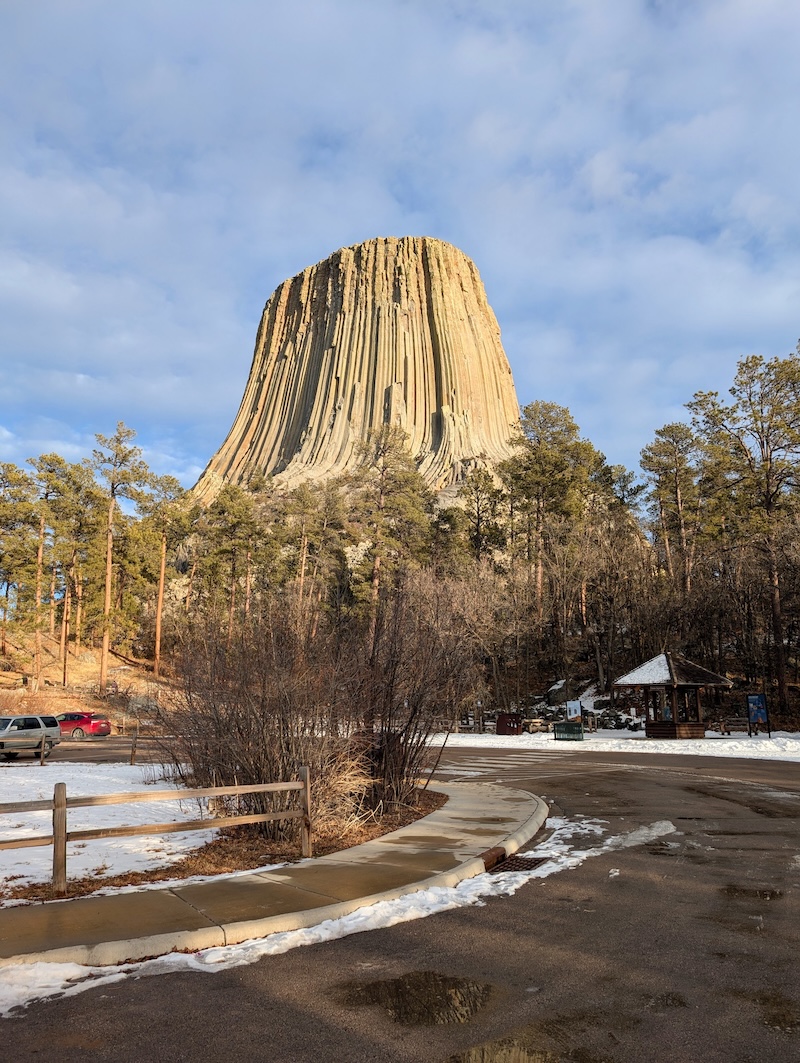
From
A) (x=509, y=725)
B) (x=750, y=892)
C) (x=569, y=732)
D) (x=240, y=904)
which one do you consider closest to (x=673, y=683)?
(x=569, y=732)

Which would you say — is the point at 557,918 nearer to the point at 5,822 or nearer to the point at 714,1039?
the point at 714,1039

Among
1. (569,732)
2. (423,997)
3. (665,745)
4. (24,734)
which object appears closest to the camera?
(423,997)

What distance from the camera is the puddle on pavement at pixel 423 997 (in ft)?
13.6

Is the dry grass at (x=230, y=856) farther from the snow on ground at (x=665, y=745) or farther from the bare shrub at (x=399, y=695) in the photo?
the snow on ground at (x=665, y=745)

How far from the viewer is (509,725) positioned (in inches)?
1415

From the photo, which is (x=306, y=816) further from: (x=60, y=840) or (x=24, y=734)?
(x=24, y=734)

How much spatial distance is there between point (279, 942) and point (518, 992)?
6.18ft

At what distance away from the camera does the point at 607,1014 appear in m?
4.12

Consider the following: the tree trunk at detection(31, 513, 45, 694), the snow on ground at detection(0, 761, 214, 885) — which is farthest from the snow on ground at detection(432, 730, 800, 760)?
the tree trunk at detection(31, 513, 45, 694)

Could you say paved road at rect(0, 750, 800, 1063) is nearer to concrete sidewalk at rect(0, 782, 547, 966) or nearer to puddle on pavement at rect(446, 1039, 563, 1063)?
puddle on pavement at rect(446, 1039, 563, 1063)

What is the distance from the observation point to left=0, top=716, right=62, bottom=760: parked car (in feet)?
84.0

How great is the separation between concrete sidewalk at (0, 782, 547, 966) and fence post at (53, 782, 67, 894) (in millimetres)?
346

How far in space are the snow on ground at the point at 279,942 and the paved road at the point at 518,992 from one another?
0.53ft

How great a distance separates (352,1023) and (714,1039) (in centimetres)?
193
